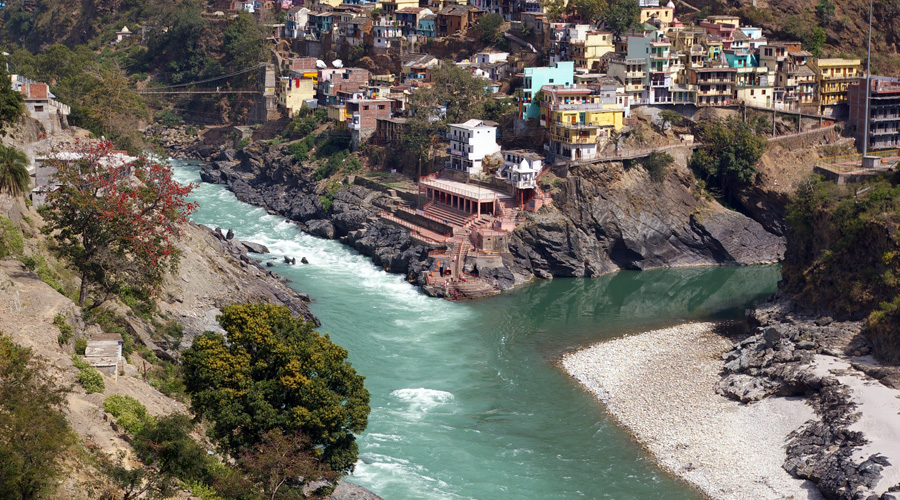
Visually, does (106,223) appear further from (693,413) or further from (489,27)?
(489,27)

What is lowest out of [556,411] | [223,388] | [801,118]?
[556,411]

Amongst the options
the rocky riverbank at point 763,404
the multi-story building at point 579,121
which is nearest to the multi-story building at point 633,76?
the multi-story building at point 579,121

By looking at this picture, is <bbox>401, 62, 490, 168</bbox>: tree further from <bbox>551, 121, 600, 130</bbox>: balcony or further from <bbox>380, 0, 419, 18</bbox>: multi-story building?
<bbox>380, 0, 419, 18</bbox>: multi-story building

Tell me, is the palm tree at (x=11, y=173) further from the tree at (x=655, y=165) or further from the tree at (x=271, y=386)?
the tree at (x=655, y=165)

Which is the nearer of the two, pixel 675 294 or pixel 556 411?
pixel 556 411

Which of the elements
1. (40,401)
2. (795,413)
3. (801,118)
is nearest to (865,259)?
(795,413)

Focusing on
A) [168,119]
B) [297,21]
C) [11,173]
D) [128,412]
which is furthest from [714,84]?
[128,412]

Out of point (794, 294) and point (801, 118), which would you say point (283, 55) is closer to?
point (801, 118)
